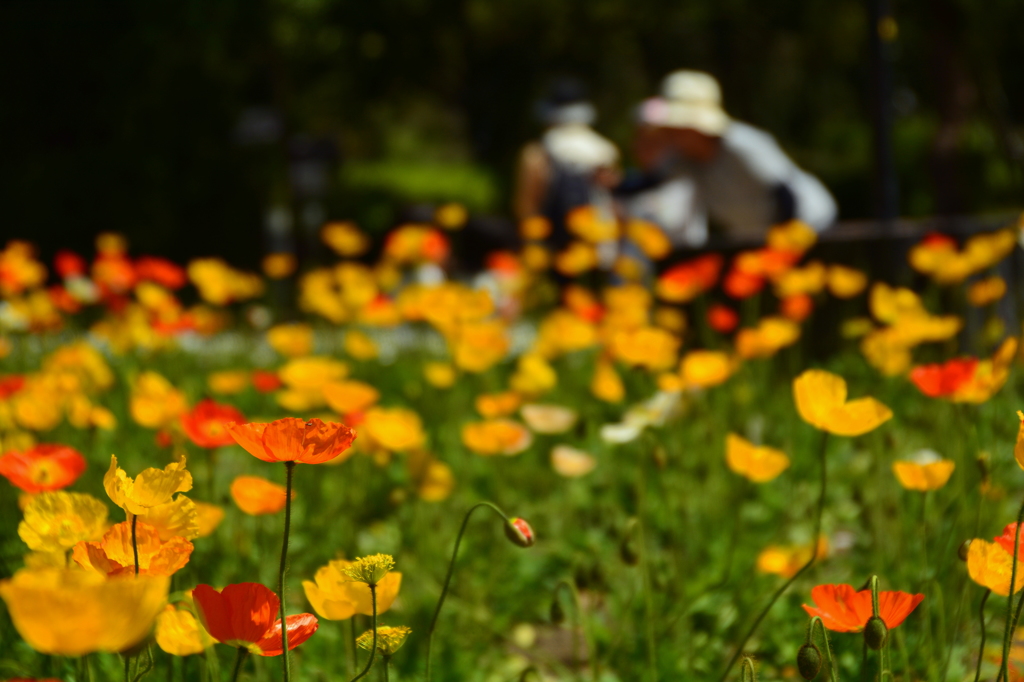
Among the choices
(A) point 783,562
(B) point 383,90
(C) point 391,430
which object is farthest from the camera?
(B) point 383,90

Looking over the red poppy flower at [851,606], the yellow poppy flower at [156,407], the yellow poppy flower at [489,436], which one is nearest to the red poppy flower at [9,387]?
the yellow poppy flower at [156,407]

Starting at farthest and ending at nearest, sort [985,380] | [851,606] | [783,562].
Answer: [783,562]
[985,380]
[851,606]

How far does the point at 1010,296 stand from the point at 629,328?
153 centimetres

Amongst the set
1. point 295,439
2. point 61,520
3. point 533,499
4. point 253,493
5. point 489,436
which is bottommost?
point 533,499

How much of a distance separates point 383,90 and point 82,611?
45.2 feet

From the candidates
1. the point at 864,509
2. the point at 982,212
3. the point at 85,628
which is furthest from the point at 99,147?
the point at 982,212

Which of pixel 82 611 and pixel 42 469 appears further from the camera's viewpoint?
pixel 42 469

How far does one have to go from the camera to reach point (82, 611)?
57cm

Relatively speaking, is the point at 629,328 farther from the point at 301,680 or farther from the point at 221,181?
the point at 221,181

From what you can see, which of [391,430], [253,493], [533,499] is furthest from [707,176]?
[253,493]

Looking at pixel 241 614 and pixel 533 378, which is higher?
pixel 241 614

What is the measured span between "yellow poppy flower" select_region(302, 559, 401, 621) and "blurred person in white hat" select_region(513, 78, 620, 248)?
3763mm

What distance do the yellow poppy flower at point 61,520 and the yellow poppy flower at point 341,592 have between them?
21cm

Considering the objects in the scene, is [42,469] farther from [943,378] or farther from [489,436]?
[943,378]
